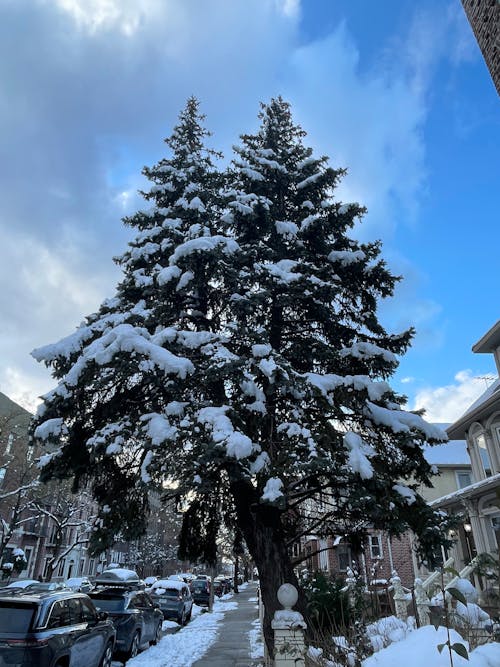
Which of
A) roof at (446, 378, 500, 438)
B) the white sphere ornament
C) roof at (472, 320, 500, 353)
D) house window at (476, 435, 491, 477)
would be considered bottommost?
the white sphere ornament

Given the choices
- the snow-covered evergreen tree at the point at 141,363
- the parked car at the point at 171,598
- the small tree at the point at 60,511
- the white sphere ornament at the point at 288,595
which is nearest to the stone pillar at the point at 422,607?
the white sphere ornament at the point at 288,595

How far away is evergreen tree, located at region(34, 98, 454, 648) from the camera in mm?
7957

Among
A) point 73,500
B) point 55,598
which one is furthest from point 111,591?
point 73,500

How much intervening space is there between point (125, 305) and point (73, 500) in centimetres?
2782

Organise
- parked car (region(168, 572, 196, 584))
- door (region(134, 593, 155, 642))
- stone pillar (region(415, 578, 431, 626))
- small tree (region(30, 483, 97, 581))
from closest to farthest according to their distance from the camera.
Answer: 1. stone pillar (region(415, 578, 431, 626))
2. door (region(134, 593, 155, 642))
3. small tree (region(30, 483, 97, 581))
4. parked car (region(168, 572, 196, 584))

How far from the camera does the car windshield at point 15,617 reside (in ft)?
22.1

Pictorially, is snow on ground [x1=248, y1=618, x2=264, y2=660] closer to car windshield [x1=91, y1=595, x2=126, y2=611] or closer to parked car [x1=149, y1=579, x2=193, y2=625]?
parked car [x1=149, y1=579, x2=193, y2=625]

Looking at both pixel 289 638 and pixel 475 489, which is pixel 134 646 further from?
pixel 475 489

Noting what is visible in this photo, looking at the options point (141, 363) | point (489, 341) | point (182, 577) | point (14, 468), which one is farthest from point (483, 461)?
point (182, 577)

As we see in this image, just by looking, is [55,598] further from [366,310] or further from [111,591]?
[366,310]

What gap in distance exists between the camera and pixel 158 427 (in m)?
7.89

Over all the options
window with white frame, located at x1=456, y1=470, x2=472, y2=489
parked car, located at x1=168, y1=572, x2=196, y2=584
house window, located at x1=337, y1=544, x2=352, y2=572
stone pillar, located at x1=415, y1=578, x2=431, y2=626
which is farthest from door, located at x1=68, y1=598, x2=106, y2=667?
house window, located at x1=337, y1=544, x2=352, y2=572

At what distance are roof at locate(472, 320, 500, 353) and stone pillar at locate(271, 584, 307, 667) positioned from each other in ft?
41.0

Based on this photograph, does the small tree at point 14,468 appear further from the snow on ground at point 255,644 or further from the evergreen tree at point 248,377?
the evergreen tree at point 248,377
